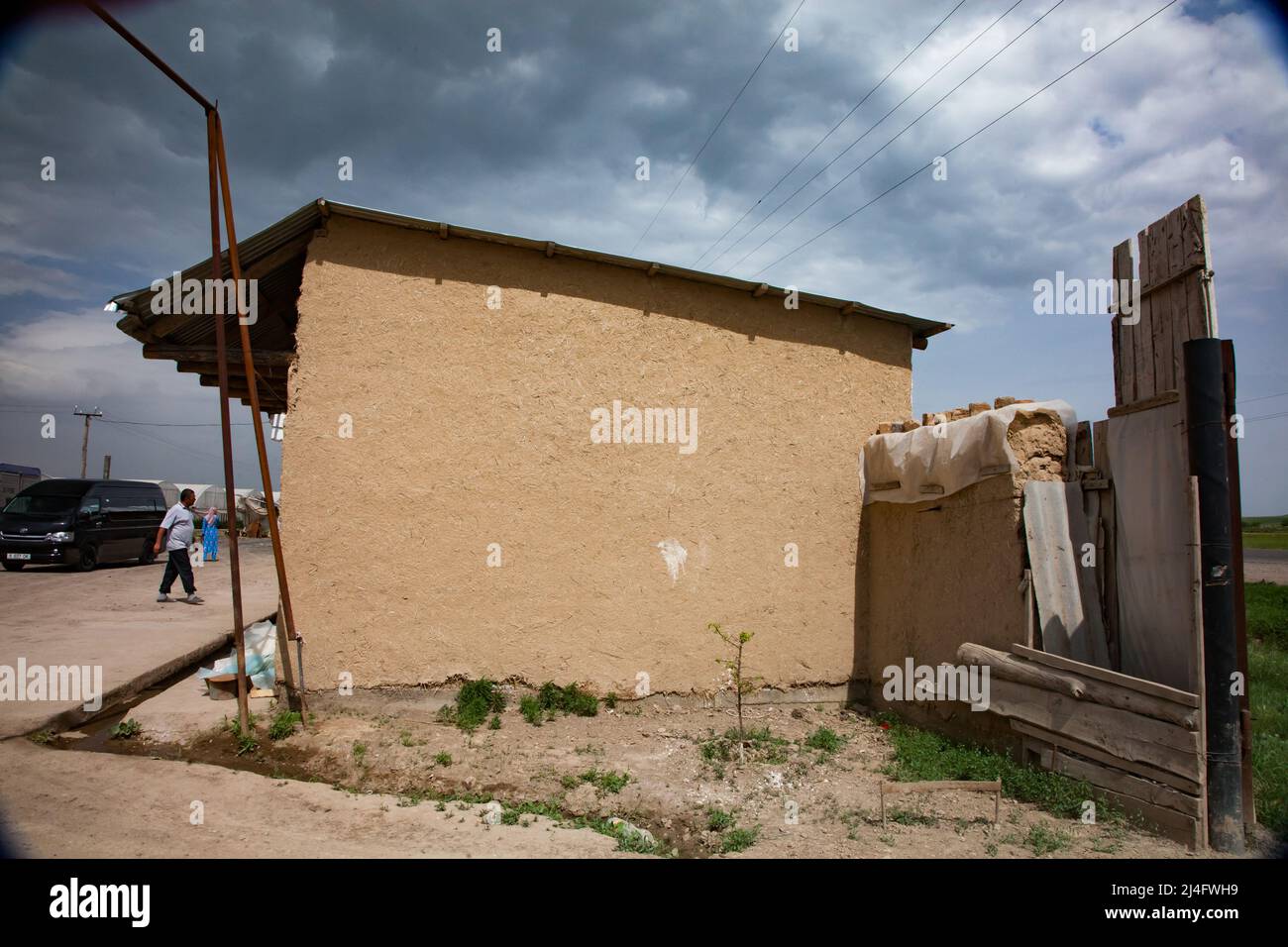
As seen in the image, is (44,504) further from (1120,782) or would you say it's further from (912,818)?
(1120,782)

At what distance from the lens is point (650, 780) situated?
18.5 ft

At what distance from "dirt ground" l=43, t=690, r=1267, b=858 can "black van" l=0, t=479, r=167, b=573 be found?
13.8m

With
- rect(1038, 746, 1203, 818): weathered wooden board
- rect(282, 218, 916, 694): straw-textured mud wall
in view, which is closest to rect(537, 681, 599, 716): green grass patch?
rect(282, 218, 916, 694): straw-textured mud wall

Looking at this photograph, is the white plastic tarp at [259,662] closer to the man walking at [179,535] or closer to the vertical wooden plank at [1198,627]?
the man walking at [179,535]

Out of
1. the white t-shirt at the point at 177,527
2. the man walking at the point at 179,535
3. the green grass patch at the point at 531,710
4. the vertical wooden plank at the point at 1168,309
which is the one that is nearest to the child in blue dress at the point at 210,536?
the man walking at the point at 179,535

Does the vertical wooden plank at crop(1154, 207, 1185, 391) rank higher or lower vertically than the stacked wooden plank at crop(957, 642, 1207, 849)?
higher

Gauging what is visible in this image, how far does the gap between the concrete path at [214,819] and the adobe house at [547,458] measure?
168cm

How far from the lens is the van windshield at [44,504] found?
16.6 meters

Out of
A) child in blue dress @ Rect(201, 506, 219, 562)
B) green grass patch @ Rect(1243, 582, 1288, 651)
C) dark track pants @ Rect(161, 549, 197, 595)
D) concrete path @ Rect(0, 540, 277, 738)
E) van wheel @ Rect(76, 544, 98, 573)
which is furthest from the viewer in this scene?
child in blue dress @ Rect(201, 506, 219, 562)

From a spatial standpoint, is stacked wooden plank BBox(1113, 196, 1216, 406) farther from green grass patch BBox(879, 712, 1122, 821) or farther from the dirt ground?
the dirt ground

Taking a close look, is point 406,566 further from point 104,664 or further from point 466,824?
point 104,664

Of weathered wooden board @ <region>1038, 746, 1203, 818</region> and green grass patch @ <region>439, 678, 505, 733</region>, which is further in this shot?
green grass patch @ <region>439, 678, 505, 733</region>

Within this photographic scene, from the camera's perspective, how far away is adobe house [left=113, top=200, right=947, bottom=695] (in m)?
6.69
